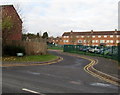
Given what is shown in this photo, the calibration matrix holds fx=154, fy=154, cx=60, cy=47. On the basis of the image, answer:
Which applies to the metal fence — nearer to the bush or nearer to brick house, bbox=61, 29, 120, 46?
the bush

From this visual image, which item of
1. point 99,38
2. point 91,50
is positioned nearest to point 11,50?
point 91,50

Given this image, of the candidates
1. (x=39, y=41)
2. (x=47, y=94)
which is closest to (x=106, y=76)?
(x=47, y=94)

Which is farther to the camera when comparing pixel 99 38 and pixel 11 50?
pixel 99 38

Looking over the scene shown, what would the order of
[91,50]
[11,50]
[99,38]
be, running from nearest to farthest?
1. [11,50]
2. [91,50]
3. [99,38]

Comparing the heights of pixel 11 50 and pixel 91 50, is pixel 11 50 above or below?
above

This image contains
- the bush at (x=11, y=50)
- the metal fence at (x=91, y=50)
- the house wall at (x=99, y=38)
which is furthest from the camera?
the house wall at (x=99, y=38)

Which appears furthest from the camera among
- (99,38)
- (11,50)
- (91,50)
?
(99,38)

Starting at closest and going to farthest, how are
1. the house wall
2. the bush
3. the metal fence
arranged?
the bush
the metal fence
the house wall

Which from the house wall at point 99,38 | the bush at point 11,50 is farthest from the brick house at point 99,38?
the bush at point 11,50

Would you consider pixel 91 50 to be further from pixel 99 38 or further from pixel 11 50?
pixel 99 38

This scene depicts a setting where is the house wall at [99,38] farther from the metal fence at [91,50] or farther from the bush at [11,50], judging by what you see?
the bush at [11,50]

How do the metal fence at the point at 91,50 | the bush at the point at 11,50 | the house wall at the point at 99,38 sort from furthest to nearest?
the house wall at the point at 99,38, the metal fence at the point at 91,50, the bush at the point at 11,50

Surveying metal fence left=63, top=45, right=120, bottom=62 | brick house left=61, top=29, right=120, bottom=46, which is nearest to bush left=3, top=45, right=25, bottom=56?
metal fence left=63, top=45, right=120, bottom=62

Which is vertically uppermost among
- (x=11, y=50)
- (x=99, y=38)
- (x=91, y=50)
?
(x=99, y=38)
